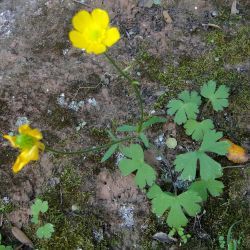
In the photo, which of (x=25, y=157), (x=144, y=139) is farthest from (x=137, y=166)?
(x=25, y=157)

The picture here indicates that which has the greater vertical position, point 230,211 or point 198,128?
point 198,128

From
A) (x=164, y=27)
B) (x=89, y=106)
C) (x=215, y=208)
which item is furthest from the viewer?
(x=164, y=27)

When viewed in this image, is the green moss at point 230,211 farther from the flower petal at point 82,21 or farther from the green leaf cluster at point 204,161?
the flower petal at point 82,21

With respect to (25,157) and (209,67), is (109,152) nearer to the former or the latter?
(25,157)

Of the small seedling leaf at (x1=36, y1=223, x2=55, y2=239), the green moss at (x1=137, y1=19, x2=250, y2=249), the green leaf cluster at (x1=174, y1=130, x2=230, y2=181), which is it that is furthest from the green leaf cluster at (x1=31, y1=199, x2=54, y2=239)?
the green moss at (x1=137, y1=19, x2=250, y2=249)

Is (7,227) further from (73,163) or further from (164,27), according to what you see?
(164,27)

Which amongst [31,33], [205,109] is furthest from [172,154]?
[31,33]
